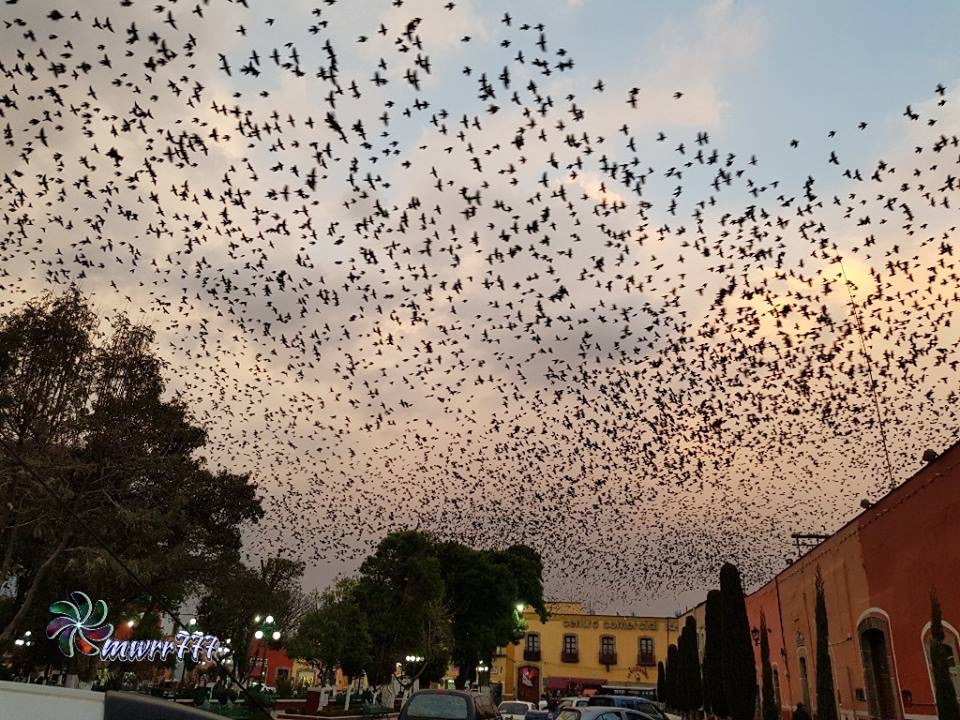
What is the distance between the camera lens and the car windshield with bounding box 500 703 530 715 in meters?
33.5

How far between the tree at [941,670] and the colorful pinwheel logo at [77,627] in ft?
96.9

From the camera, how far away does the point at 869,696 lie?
64.7 feet

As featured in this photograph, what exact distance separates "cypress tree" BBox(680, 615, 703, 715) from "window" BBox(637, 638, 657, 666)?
31389mm

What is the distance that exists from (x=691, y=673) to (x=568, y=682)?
114ft

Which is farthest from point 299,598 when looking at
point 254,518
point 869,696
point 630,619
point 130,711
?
point 130,711

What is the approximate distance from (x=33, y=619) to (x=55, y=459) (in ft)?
92.1

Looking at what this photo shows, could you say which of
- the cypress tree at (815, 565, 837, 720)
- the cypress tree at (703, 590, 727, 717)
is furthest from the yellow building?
the cypress tree at (815, 565, 837, 720)

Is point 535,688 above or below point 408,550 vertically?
below

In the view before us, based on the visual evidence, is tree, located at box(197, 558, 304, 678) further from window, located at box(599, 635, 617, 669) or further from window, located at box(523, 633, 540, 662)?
window, located at box(599, 635, 617, 669)

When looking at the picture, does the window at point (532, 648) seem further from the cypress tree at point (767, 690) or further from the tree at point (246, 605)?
the cypress tree at point (767, 690)

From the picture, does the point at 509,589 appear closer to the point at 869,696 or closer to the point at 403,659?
the point at 403,659

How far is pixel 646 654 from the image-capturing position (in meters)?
70.1

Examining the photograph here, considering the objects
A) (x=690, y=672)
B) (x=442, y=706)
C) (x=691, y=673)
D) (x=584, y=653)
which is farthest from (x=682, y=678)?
(x=442, y=706)

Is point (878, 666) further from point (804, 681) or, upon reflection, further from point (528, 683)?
point (528, 683)
